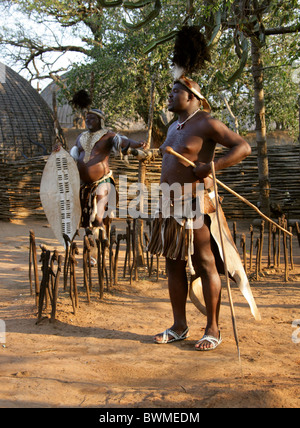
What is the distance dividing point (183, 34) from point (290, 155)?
22.5 feet

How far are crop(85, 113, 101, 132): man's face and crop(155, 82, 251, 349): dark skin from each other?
90.5 inches

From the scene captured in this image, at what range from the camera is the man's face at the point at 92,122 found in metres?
5.46

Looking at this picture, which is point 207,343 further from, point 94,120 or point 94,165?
point 94,120

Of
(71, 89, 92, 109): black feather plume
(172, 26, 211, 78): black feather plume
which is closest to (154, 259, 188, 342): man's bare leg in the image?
(172, 26, 211, 78): black feather plume

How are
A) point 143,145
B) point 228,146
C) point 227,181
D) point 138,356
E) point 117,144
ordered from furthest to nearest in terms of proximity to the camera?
1. point 227,181
2. point 117,144
3. point 143,145
4. point 228,146
5. point 138,356

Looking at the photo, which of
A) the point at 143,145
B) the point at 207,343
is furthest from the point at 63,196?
the point at 207,343

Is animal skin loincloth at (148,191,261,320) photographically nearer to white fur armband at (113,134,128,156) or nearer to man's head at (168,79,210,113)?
man's head at (168,79,210,113)

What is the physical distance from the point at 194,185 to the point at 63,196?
2372 mm

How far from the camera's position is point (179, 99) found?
327 cm

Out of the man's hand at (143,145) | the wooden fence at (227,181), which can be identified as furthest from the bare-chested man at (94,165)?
the wooden fence at (227,181)

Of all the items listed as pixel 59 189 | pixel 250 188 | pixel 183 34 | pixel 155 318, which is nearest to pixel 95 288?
pixel 155 318

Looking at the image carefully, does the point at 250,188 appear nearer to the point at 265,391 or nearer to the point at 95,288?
the point at 95,288

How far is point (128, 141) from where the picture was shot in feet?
17.1

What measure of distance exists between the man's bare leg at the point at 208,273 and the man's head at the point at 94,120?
2667 mm
